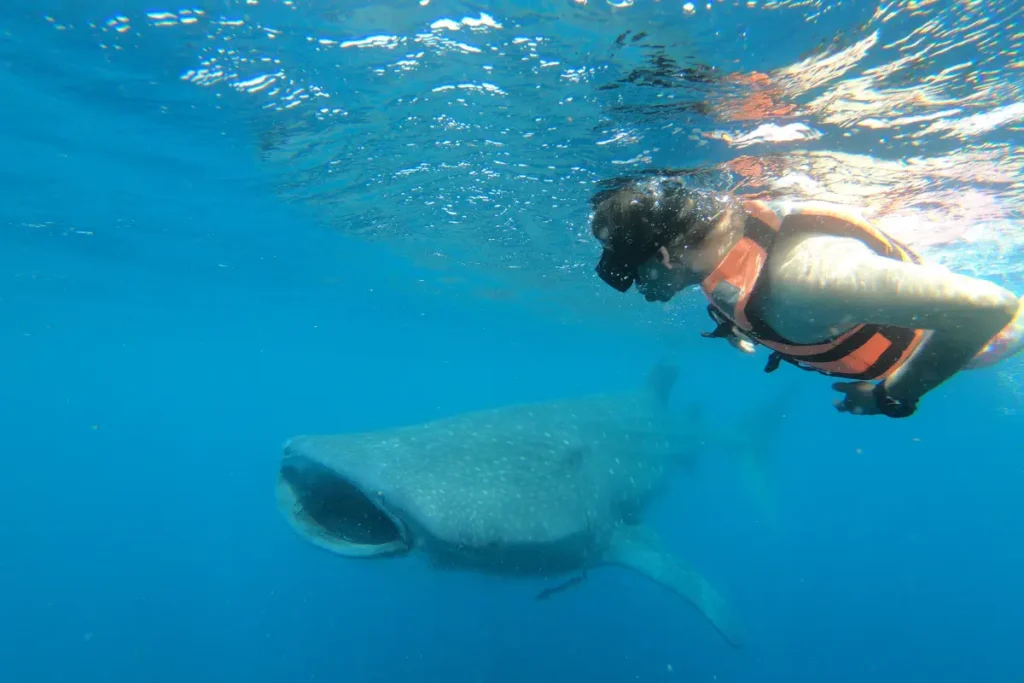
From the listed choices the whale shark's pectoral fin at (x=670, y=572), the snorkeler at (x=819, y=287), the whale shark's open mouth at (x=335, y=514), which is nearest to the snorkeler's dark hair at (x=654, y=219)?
the snorkeler at (x=819, y=287)

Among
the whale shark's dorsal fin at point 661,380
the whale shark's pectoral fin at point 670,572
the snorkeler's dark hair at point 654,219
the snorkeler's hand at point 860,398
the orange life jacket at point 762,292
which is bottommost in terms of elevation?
the whale shark's pectoral fin at point 670,572

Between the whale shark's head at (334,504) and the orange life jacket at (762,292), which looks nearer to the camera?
the orange life jacket at (762,292)

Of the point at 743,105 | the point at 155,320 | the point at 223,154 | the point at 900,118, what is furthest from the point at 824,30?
the point at 155,320

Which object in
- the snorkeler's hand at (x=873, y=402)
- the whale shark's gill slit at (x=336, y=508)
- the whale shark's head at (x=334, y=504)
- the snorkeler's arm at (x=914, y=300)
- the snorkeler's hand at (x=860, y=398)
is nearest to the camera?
the snorkeler's arm at (x=914, y=300)

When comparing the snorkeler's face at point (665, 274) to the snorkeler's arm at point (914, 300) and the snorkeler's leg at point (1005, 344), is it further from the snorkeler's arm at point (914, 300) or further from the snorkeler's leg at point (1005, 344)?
the snorkeler's leg at point (1005, 344)

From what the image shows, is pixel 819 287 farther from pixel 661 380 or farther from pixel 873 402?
pixel 661 380

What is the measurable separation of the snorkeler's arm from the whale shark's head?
4396mm

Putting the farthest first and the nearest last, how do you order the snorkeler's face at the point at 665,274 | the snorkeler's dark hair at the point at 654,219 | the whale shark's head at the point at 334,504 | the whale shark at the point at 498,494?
the whale shark at the point at 498,494 → the whale shark's head at the point at 334,504 → the snorkeler's face at the point at 665,274 → the snorkeler's dark hair at the point at 654,219

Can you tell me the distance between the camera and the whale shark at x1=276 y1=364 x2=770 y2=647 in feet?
18.5

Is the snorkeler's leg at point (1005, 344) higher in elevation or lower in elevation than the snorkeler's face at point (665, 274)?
lower

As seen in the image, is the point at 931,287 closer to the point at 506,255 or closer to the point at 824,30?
the point at 824,30

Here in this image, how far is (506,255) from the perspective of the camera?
18297mm

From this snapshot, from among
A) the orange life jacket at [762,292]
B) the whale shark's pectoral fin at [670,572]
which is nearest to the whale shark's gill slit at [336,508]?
the whale shark's pectoral fin at [670,572]

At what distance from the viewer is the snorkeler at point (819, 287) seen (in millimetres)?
2102
